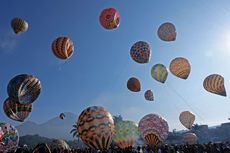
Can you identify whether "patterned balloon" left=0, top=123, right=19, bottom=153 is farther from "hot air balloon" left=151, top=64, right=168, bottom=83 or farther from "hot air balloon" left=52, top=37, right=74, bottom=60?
"hot air balloon" left=151, top=64, right=168, bottom=83

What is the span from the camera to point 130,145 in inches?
1062

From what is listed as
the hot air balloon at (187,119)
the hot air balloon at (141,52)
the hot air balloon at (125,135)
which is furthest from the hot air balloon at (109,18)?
the hot air balloon at (187,119)

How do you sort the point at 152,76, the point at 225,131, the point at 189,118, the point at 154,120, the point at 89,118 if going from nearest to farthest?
the point at 89,118 < the point at 154,120 < the point at 152,76 < the point at 189,118 < the point at 225,131

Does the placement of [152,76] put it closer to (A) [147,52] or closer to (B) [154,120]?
(A) [147,52]

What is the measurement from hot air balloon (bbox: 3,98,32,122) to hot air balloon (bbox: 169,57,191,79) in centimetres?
1456

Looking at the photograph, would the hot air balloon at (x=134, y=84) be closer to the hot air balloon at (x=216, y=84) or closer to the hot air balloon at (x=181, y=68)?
the hot air balloon at (x=181, y=68)

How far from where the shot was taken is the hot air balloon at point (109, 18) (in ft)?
83.3

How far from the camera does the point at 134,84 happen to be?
103 ft

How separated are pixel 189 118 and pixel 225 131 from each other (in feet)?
227

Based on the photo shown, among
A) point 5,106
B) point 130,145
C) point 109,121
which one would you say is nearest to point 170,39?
point 130,145

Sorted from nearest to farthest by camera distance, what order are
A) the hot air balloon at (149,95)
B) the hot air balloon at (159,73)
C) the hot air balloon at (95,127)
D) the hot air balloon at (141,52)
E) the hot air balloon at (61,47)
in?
the hot air balloon at (95,127) < the hot air balloon at (61,47) < the hot air balloon at (141,52) < the hot air balloon at (159,73) < the hot air balloon at (149,95)

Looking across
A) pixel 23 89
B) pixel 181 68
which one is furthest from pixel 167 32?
pixel 23 89

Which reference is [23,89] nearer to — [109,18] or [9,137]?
[9,137]

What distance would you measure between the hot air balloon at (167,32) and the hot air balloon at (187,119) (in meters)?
11.4
